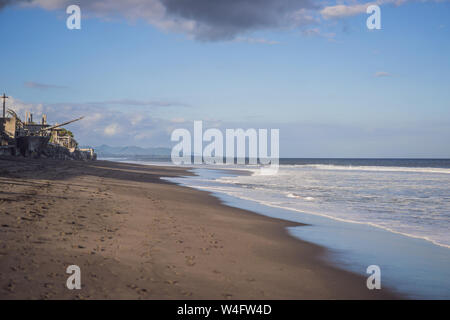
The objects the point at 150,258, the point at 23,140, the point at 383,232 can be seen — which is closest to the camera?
the point at 150,258

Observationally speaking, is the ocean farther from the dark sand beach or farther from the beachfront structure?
the beachfront structure

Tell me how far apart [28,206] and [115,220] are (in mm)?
2308

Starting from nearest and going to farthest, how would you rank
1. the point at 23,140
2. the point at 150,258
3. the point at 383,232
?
the point at 150,258 < the point at 383,232 < the point at 23,140

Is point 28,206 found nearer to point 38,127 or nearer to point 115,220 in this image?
point 115,220

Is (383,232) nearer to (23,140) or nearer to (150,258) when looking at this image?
(150,258)

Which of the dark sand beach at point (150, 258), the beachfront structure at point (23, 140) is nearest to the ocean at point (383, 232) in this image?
the dark sand beach at point (150, 258)

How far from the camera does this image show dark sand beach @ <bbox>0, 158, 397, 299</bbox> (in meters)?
5.09

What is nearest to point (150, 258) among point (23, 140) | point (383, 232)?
point (383, 232)

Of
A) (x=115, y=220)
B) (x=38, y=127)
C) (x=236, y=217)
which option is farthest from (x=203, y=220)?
(x=38, y=127)

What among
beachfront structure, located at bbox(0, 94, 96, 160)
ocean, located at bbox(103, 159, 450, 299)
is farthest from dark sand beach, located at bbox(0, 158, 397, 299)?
beachfront structure, located at bbox(0, 94, 96, 160)

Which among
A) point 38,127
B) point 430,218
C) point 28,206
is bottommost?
point 430,218

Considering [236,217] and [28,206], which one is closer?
[28,206]

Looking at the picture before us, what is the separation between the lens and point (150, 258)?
653 centimetres

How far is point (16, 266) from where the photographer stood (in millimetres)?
5332
